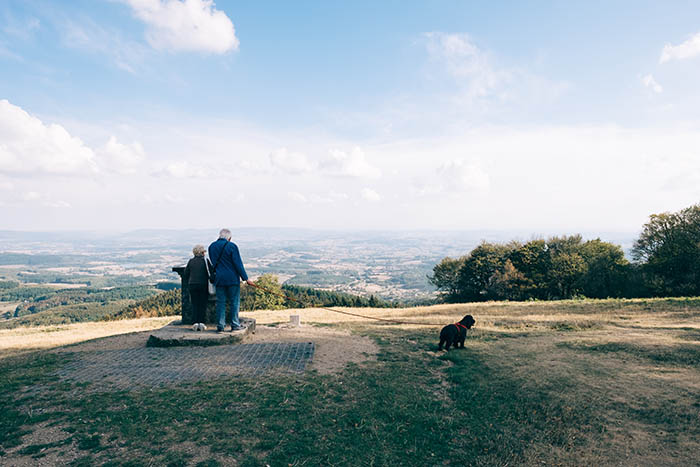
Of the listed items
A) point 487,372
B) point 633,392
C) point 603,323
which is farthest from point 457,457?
point 603,323

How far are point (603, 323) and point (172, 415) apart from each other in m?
15.7

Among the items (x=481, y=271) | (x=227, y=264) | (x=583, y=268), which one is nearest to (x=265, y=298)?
(x=481, y=271)

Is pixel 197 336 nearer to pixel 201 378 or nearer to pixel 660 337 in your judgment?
pixel 201 378

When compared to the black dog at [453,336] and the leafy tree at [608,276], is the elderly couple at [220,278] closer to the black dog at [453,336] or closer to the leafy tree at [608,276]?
the black dog at [453,336]

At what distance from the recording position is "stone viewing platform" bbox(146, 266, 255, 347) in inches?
399

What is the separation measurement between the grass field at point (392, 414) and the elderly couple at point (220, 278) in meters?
3.76

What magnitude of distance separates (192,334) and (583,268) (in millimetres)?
42995

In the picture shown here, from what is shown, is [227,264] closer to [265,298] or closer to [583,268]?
[583,268]

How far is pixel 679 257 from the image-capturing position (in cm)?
3091

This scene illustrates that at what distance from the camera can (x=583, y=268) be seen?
40031mm

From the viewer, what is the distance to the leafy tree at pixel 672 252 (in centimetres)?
3000

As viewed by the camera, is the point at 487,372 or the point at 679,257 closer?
the point at 487,372

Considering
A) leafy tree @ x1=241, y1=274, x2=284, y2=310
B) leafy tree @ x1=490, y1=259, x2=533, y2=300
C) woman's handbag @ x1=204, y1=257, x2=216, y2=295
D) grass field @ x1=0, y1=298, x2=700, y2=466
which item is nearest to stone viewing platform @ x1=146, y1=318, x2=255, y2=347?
woman's handbag @ x1=204, y1=257, x2=216, y2=295

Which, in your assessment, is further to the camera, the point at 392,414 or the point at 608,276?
the point at 608,276
